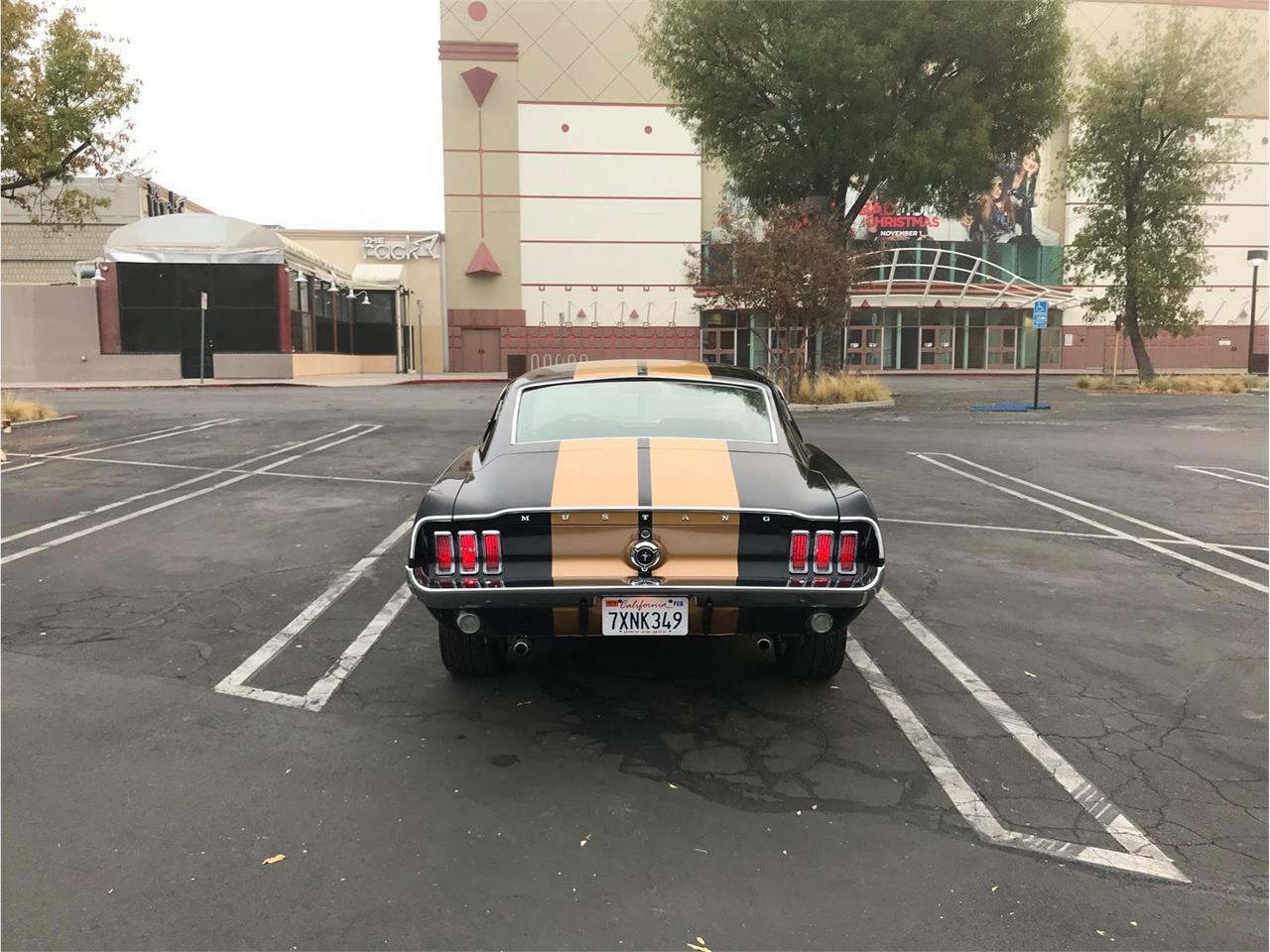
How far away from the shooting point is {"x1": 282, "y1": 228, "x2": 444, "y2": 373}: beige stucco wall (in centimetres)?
4531

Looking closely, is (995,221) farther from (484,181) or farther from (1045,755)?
(1045,755)

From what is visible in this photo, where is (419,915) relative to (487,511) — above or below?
below

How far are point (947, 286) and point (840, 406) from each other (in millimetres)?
25875

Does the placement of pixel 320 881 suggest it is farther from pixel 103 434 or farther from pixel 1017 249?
pixel 1017 249

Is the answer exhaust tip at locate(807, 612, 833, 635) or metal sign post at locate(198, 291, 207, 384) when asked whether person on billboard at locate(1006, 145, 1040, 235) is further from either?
exhaust tip at locate(807, 612, 833, 635)

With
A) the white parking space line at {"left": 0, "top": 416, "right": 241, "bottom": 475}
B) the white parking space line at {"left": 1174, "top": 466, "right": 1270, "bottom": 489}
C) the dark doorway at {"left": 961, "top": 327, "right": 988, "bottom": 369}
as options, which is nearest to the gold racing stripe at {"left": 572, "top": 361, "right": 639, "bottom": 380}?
the white parking space line at {"left": 1174, "top": 466, "right": 1270, "bottom": 489}


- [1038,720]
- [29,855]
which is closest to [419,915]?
[29,855]

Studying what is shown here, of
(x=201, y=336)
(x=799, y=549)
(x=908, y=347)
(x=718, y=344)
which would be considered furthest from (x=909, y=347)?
(x=799, y=549)

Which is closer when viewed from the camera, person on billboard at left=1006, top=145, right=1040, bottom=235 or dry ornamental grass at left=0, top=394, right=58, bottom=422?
dry ornamental grass at left=0, top=394, right=58, bottom=422

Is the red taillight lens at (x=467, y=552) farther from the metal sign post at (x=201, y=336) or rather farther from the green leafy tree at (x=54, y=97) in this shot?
the metal sign post at (x=201, y=336)

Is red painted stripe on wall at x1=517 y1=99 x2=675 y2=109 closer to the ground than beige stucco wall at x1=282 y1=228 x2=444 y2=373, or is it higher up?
higher up

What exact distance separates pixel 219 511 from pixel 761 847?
24.3 feet

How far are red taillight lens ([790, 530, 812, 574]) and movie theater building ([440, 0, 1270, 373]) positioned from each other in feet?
124

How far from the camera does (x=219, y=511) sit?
892 centimetres
